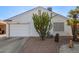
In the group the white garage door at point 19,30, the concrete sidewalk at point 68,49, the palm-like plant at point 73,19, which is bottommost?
the concrete sidewalk at point 68,49

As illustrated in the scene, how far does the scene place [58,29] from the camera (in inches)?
123

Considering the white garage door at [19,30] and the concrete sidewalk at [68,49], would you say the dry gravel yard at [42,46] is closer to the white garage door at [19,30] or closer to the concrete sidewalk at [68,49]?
the concrete sidewalk at [68,49]

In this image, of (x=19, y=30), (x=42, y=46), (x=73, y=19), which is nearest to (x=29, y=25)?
(x=19, y=30)

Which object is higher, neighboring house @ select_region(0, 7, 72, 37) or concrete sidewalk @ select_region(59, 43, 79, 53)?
neighboring house @ select_region(0, 7, 72, 37)

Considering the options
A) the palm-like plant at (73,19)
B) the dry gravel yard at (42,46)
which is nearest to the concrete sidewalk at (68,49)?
the dry gravel yard at (42,46)

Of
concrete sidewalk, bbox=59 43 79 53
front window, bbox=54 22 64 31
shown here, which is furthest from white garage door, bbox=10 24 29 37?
concrete sidewalk, bbox=59 43 79 53

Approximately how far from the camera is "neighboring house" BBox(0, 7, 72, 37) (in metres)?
3.11

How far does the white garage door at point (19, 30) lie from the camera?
312 cm

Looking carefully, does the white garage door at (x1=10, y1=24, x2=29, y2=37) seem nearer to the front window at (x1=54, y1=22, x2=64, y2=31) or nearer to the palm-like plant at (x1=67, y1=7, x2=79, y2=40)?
the front window at (x1=54, y1=22, x2=64, y2=31)
